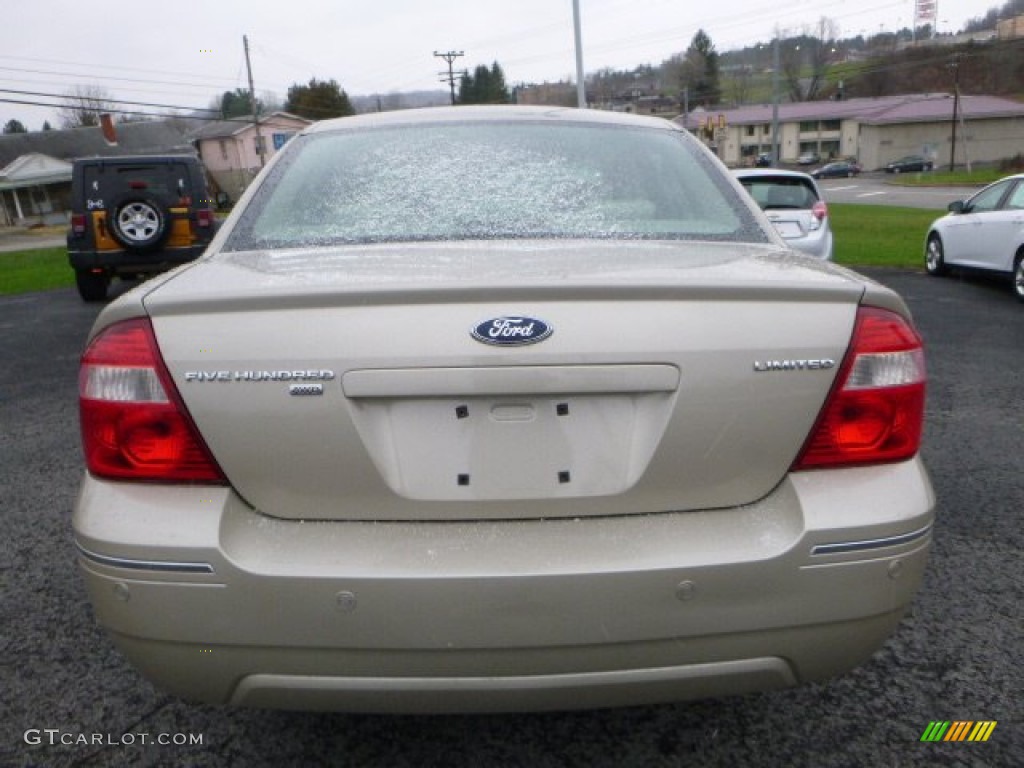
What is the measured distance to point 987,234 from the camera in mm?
9641

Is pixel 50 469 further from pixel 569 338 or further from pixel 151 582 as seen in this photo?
pixel 569 338

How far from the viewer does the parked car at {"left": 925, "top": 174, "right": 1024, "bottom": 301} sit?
9.10m

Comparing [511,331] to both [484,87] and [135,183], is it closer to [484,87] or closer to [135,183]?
[135,183]

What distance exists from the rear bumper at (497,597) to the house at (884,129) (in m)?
59.7

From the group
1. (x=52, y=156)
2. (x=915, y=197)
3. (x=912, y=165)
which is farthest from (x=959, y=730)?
(x=52, y=156)

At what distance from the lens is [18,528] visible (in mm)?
3709

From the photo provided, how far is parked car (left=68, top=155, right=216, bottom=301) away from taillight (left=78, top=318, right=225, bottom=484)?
987cm

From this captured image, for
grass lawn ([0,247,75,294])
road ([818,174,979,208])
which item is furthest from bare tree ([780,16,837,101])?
grass lawn ([0,247,75,294])

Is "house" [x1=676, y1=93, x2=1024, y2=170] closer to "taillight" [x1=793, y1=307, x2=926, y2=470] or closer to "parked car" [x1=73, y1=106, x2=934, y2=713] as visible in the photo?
"taillight" [x1=793, y1=307, x2=926, y2=470]

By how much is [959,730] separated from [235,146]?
7267 cm

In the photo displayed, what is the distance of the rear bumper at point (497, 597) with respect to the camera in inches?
62.4

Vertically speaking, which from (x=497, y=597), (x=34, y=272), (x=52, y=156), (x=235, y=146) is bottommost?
(x=34, y=272)

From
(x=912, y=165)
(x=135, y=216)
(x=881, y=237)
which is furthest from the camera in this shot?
(x=912, y=165)

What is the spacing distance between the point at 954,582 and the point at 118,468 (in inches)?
108
